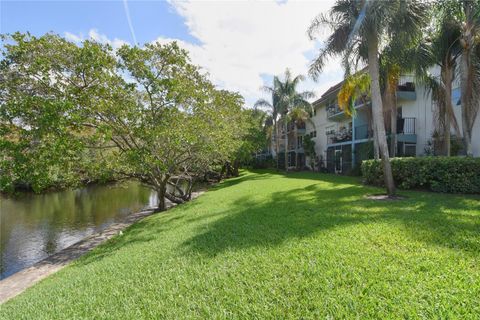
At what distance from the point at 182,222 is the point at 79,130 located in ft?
16.0

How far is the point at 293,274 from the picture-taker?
13.2 feet

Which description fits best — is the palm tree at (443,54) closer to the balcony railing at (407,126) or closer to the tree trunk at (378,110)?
the tree trunk at (378,110)

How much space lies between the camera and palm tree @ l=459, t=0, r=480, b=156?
1084 centimetres

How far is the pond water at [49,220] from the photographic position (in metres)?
10.8

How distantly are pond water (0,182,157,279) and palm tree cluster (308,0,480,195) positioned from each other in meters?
14.0

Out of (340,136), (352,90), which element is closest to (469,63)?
(352,90)

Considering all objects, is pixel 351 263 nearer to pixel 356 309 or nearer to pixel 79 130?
pixel 356 309

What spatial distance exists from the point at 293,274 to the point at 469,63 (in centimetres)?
1301

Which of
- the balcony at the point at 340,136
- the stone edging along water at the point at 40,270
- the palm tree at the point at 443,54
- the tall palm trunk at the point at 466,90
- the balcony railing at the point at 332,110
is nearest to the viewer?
the stone edging along water at the point at 40,270

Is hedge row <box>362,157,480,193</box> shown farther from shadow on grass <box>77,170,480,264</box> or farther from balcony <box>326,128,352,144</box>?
balcony <box>326,128,352,144</box>

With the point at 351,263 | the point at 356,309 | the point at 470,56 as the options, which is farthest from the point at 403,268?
the point at 470,56

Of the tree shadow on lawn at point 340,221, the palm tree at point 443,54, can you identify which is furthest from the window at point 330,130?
the tree shadow on lawn at point 340,221

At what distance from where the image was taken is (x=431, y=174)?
11062 mm

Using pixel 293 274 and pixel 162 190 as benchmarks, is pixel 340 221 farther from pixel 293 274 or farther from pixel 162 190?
pixel 162 190
